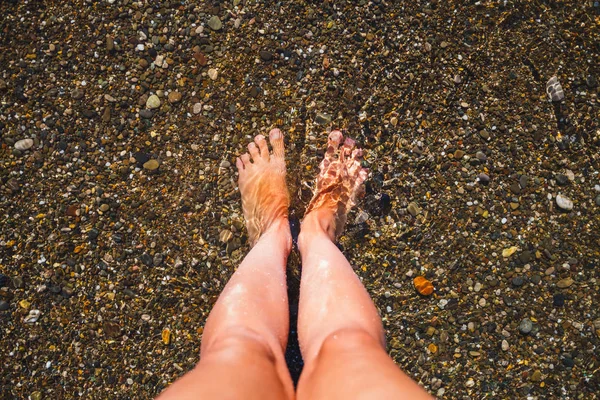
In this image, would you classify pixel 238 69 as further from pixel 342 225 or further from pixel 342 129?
pixel 342 225

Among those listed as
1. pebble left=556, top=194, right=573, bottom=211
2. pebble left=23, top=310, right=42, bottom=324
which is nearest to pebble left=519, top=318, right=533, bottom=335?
pebble left=556, top=194, right=573, bottom=211

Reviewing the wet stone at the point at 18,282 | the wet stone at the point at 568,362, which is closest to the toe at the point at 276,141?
the wet stone at the point at 18,282

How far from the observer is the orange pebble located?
2.65 meters

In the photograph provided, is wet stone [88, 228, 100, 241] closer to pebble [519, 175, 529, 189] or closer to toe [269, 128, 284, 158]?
toe [269, 128, 284, 158]

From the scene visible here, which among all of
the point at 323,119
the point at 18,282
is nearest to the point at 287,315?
the point at 323,119

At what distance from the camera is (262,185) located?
8.86 feet

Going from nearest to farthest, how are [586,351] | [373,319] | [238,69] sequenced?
[373,319], [586,351], [238,69]

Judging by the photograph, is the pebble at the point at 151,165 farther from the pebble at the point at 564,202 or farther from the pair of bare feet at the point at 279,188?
the pebble at the point at 564,202

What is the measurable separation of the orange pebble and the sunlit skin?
1.69ft

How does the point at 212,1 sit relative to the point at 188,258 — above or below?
above

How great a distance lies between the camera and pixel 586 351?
2.60 m

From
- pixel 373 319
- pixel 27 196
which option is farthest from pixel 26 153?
pixel 373 319

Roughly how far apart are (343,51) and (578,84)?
139 centimetres

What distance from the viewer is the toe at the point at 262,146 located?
2736 mm
